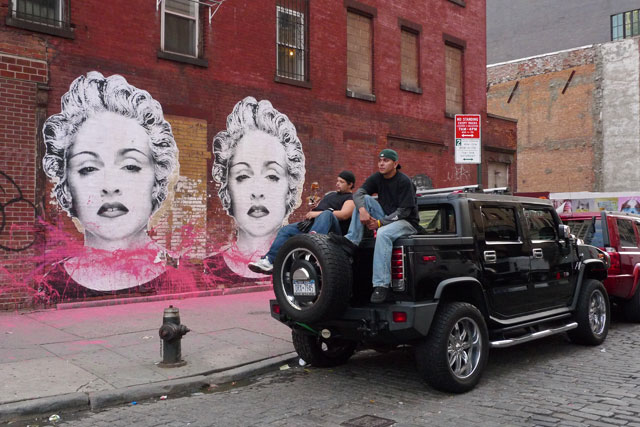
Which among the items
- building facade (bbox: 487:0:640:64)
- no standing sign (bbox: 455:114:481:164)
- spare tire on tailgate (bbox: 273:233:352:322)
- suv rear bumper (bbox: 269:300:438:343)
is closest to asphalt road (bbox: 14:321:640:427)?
suv rear bumper (bbox: 269:300:438:343)

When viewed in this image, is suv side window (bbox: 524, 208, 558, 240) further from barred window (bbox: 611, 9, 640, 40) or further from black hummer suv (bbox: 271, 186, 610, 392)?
barred window (bbox: 611, 9, 640, 40)

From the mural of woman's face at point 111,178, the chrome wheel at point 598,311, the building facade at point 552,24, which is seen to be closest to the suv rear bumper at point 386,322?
the chrome wheel at point 598,311

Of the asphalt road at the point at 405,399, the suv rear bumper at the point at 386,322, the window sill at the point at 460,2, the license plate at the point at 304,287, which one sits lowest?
the asphalt road at the point at 405,399

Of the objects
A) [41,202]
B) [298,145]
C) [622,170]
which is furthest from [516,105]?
[41,202]

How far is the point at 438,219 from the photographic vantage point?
243 inches

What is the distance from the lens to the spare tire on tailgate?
16.8 feet

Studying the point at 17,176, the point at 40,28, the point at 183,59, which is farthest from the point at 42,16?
the point at 17,176

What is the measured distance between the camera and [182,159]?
1128 centimetres

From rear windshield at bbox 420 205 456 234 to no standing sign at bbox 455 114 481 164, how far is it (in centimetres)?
523

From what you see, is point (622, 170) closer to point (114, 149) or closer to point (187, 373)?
point (114, 149)

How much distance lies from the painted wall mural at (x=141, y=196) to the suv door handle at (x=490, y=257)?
689 centimetres

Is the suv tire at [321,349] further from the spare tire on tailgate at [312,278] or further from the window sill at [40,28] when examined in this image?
the window sill at [40,28]

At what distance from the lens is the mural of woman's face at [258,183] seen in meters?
12.1

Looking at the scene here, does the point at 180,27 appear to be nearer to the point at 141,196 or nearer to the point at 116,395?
the point at 141,196
